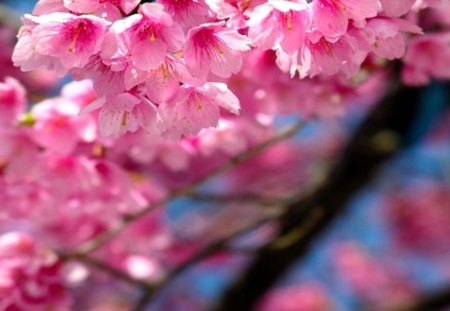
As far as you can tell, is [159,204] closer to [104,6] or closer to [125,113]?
[125,113]

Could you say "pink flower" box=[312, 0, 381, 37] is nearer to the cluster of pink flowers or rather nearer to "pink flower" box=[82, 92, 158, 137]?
the cluster of pink flowers

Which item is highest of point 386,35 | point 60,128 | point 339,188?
point 386,35

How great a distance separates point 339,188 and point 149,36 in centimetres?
155

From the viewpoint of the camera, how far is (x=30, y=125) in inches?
63.1

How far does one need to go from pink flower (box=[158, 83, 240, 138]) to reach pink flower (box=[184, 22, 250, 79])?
0.05 meters

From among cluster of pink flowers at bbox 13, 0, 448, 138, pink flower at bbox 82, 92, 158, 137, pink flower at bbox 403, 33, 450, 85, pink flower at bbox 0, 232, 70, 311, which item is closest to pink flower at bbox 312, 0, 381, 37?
cluster of pink flowers at bbox 13, 0, 448, 138

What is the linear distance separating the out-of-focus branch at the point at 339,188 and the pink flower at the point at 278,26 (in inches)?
51.3

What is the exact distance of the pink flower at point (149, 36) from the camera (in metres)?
1.02

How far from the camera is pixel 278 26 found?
1065 mm

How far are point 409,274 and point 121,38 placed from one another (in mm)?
3941

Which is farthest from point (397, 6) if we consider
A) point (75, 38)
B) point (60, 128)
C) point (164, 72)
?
point (60, 128)

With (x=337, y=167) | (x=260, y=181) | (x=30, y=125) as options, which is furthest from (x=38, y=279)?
(x=260, y=181)

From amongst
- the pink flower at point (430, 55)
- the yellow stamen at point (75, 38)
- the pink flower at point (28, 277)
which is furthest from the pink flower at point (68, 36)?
the pink flower at point (430, 55)

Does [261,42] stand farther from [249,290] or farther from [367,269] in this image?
[367,269]
